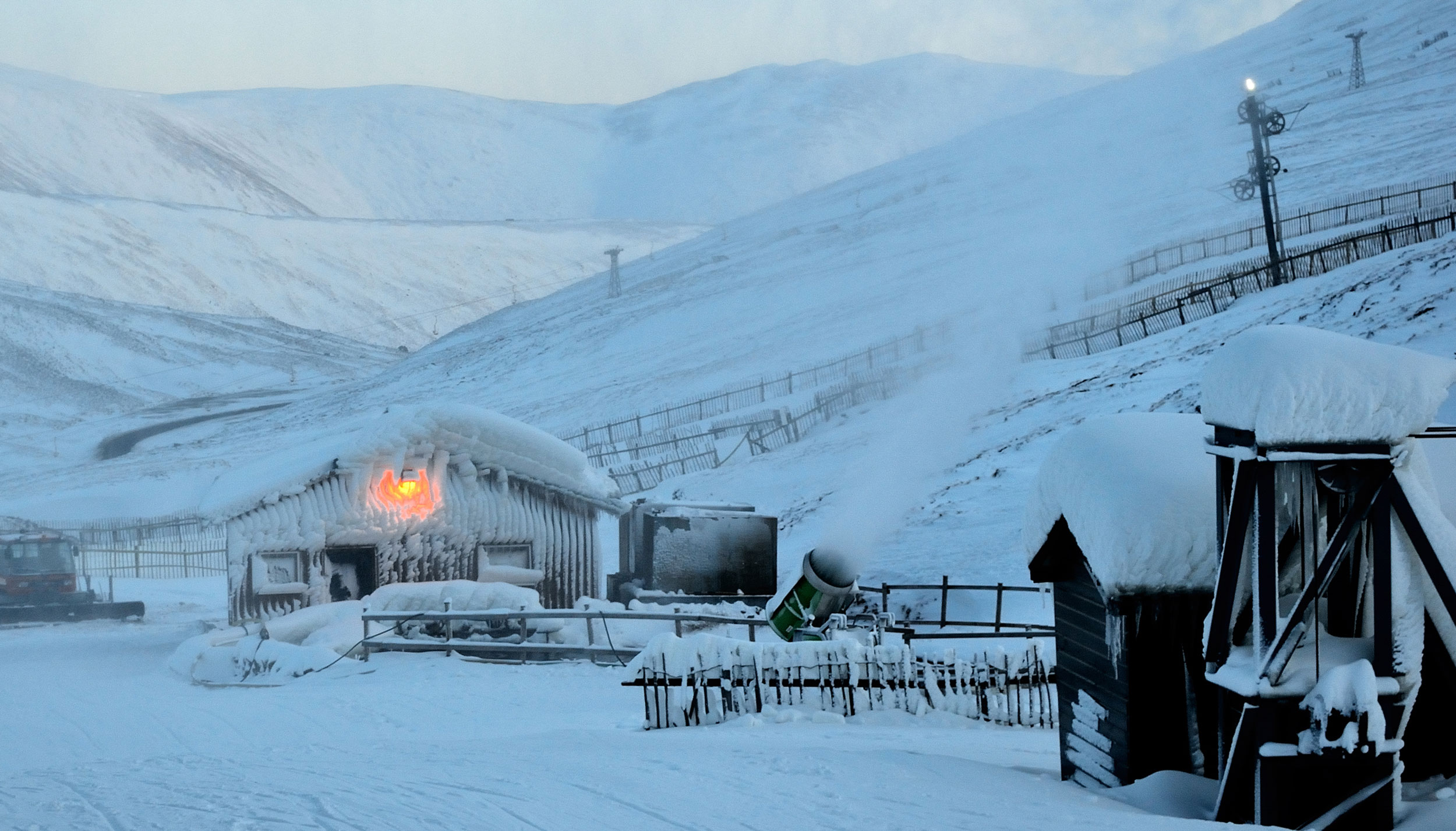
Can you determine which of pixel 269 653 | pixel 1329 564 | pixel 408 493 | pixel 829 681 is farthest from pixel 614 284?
pixel 1329 564

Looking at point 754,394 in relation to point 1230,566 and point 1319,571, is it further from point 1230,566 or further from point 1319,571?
point 1319,571

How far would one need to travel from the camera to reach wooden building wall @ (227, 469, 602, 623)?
24500mm

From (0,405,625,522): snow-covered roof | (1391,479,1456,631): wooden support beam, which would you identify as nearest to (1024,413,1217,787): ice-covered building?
(1391,479,1456,631): wooden support beam

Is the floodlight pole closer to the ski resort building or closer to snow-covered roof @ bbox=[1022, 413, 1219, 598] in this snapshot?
snow-covered roof @ bbox=[1022, 413, 1219, 598]

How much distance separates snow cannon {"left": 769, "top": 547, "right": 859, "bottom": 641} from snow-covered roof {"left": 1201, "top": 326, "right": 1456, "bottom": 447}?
9.70 m

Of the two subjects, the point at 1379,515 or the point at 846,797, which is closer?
the point at 1379,515

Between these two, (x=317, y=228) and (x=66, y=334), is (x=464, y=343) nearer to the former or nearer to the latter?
(x=66, y=334)

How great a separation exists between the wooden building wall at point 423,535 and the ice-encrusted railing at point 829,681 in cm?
1123

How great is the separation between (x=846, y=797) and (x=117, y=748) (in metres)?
8.84

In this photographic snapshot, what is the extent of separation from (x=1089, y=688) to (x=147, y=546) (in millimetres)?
39324

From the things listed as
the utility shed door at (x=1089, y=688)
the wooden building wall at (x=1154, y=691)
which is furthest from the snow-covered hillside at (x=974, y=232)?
the wooden building wall at (x=1154, y=691)

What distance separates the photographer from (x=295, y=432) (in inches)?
2418

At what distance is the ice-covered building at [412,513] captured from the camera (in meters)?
24.5

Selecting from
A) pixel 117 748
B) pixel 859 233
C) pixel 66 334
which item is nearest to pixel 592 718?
pixel 117 748
